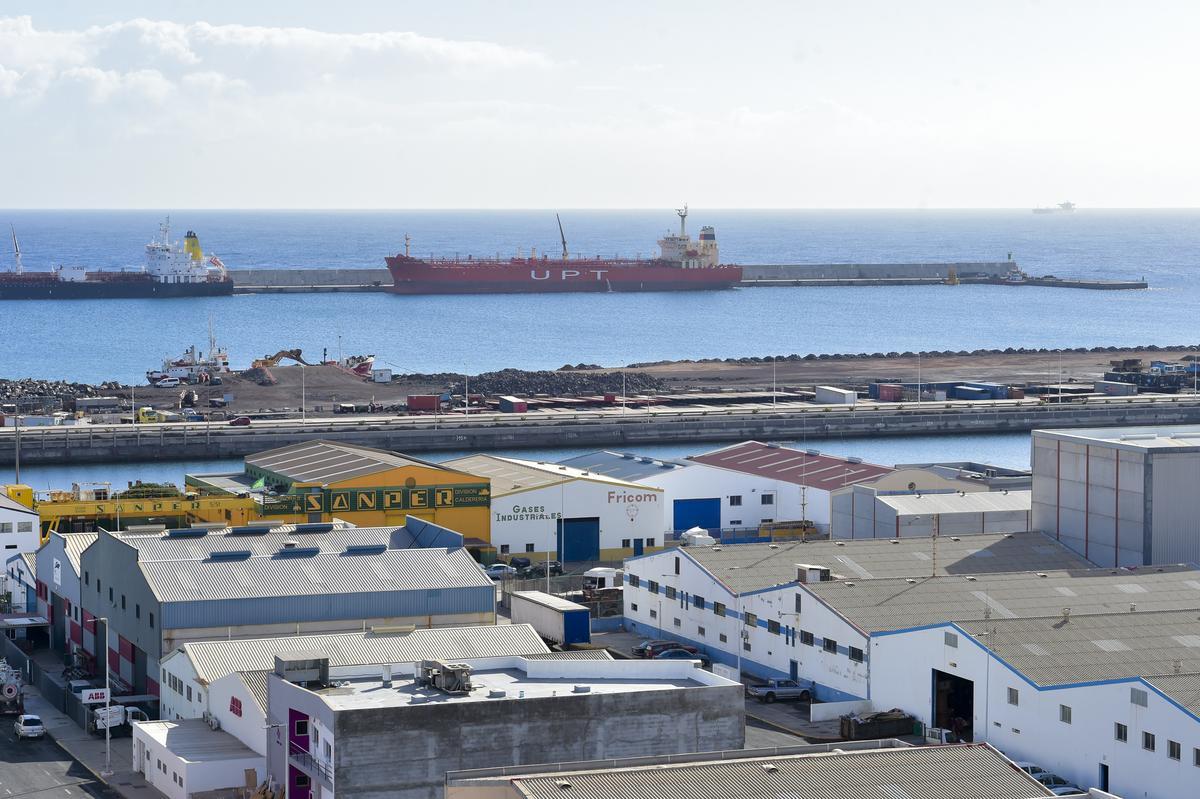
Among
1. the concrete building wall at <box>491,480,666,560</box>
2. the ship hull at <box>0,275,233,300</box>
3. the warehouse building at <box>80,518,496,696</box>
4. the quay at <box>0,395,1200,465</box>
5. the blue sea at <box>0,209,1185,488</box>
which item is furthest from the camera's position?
the ship hull at <box>0,275,233,300</box>

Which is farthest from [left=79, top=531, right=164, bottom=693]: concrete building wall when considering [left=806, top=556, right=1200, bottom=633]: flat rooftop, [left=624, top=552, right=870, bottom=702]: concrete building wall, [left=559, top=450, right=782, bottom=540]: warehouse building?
[left=559, top=450, right=782, bottom=540]: warehouse building

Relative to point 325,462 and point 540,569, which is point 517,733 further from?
point 325,462

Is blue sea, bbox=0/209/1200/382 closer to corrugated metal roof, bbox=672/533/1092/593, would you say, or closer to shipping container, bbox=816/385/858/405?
shipping container, bbox=816/385/858/405

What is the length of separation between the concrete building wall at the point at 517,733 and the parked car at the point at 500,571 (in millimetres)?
14411

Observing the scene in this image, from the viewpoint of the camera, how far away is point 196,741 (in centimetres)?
2184

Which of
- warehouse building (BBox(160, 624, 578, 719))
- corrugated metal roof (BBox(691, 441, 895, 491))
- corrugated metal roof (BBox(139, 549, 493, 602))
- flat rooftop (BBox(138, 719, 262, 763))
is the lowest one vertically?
flat rooftop (BBox(138, 719, 262, 763))

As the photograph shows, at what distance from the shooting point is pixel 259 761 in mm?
20734

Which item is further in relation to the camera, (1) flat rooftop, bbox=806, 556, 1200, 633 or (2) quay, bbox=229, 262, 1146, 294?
(2) quay, bbox=229, 262, 1146, 294

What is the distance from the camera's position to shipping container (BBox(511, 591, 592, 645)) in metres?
27.9

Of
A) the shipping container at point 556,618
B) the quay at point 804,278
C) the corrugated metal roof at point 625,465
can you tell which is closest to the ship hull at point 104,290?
the quay at point 804,278

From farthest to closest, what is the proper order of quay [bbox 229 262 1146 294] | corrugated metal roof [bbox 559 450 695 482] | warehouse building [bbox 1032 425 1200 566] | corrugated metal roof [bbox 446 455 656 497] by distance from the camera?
1. quay [bbox 229 262 1146 294]
2. corrugated metal roof [bbox 559 450 695 482]
3. corrugated metal roof [bbox 446 455 656 497]
4. warehouse building [bbox 1032 425 1200 566]

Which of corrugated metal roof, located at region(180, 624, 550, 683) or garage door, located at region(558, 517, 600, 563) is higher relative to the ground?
corrugated metal roof, located at region(180, 624, 550, 683)

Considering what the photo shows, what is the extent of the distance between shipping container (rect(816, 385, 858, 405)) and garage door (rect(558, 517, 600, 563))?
28352mm

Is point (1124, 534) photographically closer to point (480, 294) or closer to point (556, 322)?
point (556, 322)
